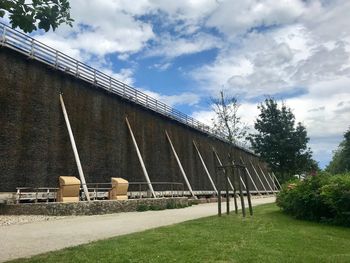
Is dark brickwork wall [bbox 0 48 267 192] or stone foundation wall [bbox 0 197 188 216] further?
dark brickwork wall [bbox 0 48 267 192]

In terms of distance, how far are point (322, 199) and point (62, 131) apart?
1601 centimetres

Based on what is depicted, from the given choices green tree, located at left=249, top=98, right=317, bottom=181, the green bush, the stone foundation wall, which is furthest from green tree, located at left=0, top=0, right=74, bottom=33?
green tree, located at left=249, top=98, right=317, bottom=181

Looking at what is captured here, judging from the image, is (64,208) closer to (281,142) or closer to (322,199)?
(322,199)

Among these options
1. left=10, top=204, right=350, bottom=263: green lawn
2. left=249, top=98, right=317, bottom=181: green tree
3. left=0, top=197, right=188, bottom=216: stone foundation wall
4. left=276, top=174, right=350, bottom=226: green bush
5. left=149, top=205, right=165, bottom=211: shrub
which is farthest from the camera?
left=249, top=98, right=317, bottom=181: green tree

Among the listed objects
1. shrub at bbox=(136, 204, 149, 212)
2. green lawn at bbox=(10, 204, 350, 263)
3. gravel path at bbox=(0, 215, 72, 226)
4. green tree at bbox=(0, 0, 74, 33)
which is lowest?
green lawn at bbox=(10, 204, 350, 263)

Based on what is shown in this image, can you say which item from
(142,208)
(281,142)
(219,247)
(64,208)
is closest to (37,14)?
(219,247)

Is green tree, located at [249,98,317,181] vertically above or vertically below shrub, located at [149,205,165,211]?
above

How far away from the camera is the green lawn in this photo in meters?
7.03

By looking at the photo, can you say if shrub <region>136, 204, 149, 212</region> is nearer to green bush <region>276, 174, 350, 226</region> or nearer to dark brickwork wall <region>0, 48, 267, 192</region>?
dark brickwork wall <region>0, 48, 267, 192</region>

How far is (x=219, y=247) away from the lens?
26.1 feet

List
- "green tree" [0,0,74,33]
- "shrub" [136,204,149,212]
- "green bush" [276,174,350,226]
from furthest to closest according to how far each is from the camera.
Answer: "shrub" [136,204,149,212], "green bush" [276,174,350,226], "green tree" [0,0,74,33]

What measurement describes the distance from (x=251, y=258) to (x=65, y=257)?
3.44 metres

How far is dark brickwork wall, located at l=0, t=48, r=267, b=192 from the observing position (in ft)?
66.4

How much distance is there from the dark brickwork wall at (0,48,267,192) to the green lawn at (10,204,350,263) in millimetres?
7999
